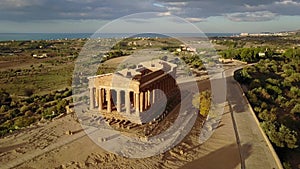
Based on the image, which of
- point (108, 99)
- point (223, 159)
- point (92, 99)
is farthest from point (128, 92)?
point (223, 159)

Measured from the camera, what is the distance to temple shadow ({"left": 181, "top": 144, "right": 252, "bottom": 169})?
13.8 meters

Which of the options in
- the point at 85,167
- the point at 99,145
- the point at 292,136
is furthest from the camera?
the point at 292,136

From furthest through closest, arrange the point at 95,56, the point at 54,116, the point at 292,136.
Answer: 1. the point at 95,56
2. the point at 54,116
3. the point at 292,136

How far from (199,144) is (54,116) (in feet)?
38.6

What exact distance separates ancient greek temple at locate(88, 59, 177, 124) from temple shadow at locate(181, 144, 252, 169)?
211 inches

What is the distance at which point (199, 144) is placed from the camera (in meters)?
16.5

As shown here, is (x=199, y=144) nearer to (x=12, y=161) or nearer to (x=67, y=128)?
(x=67, y=128)

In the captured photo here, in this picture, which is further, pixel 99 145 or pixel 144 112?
pixel 144 112

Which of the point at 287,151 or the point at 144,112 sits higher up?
Answer: the point at 144,112

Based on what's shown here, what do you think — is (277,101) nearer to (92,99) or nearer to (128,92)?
(128,92)

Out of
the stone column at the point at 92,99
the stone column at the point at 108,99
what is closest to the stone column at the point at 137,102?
the stone column at the point at 108,99

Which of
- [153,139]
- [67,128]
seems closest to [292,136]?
[153,139]

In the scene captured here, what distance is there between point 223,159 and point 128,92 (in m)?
7.50

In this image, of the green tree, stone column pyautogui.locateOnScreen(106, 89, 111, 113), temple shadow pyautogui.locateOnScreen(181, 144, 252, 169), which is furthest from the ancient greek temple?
the green tree
